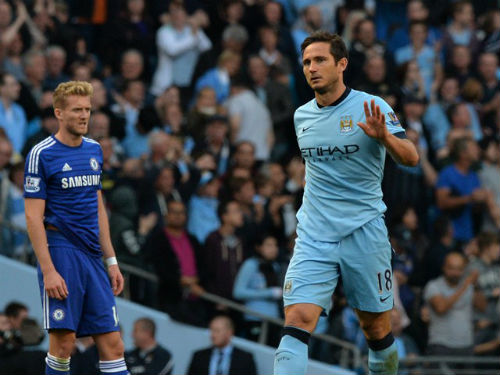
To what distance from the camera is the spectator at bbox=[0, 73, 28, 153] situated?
43.1ft

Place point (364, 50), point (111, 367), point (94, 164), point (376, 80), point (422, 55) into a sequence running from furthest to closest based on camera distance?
point (422, 55) → point (364, 50) → point (376, 80) → point (94, 164) → point (111, 367)

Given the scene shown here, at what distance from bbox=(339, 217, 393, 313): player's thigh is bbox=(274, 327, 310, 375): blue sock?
1.60 feet

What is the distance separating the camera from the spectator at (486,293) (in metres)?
13.9

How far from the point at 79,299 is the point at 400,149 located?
2.31m

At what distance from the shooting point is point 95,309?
7625 millimetres

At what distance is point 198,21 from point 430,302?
223 inches

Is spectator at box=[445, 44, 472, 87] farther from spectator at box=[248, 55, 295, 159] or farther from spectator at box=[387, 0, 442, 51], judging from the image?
spectator at box=[248, 55, 295, 159]

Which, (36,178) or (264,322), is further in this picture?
(264,322)

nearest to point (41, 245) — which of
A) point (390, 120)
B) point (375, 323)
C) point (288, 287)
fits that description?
point (288, 287)

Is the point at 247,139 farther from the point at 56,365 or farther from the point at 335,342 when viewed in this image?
the point at 56,365

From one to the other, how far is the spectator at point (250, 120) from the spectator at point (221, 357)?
3612mm

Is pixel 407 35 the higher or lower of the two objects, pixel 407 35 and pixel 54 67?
the higher

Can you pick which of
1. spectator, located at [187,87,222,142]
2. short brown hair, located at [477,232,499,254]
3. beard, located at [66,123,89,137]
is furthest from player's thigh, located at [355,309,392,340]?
spectator, located at [187,87,222,142]

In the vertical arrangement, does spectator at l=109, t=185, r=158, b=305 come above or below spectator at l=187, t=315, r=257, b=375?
above
